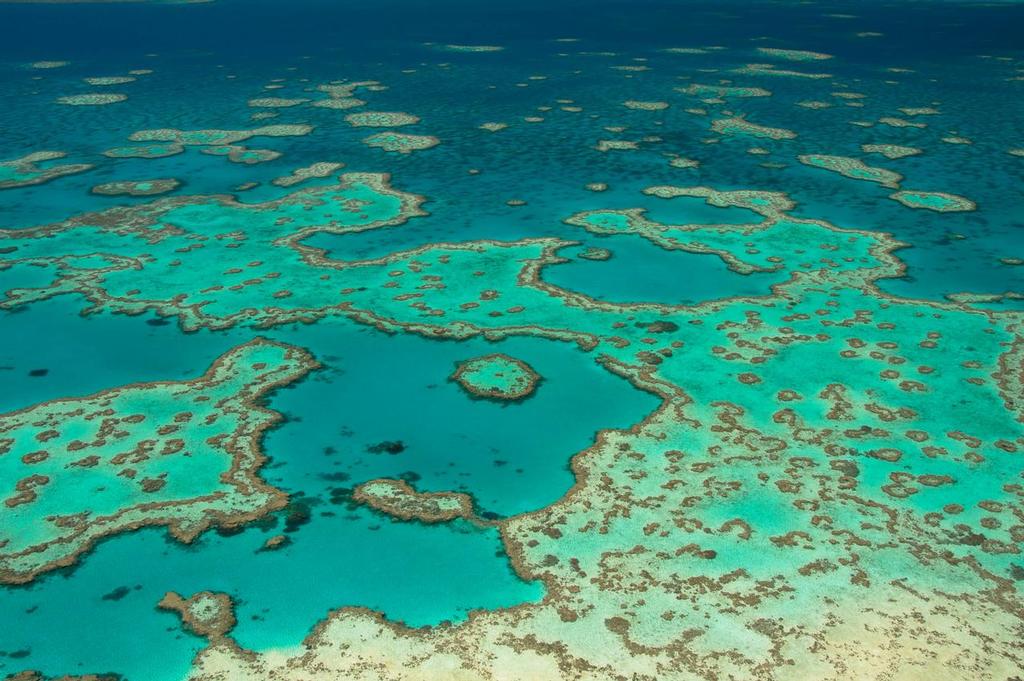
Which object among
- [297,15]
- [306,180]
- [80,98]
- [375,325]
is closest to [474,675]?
[375,325]

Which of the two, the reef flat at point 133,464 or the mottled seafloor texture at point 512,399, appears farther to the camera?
the reef flat at point 133,464

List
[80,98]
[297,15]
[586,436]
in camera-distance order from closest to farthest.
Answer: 1. [586,436]
2. [80,98]
3. [297,15]

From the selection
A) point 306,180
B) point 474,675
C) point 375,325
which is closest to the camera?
point 474,675

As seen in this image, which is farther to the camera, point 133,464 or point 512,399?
point 512,399

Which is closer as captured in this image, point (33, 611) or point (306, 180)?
point (33, 611)

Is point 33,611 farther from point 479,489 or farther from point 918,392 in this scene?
point 918,392

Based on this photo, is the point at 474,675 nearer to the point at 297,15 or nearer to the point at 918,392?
the point at 918,392

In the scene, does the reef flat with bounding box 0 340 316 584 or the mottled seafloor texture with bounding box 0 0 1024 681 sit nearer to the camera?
the mottled seafloor texture with bounding box 0 0 1024 681
